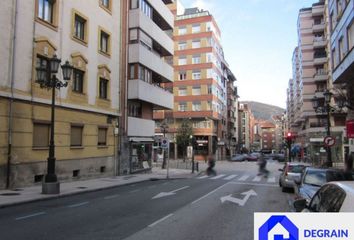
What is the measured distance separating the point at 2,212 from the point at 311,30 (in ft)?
225

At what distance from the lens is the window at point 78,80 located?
23.8 metres

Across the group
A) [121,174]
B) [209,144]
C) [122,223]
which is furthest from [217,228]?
[209,144]

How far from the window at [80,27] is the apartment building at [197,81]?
1791 inches

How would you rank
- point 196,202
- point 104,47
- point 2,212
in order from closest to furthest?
point 2,212
point 196,202
point 104,47

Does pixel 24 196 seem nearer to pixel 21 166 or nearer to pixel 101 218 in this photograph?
pixel 21 166

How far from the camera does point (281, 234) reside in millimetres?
3139

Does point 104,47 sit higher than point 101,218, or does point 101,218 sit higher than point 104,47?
point 104,47

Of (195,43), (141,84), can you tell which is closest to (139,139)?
(141,84)

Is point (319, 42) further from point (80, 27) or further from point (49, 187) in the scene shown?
point (49, 187)

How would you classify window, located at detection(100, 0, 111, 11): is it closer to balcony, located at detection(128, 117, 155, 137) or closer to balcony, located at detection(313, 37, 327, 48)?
balcony, located at detection(128, 117, 155, 137)

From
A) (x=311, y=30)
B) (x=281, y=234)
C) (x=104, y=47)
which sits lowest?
(x=281, y=234)

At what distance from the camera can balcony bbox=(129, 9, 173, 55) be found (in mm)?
30844

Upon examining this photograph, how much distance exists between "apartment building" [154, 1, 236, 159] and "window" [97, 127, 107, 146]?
43609 mm

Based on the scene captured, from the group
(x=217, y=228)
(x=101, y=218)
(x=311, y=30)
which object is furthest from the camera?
(x=311, y=30)
